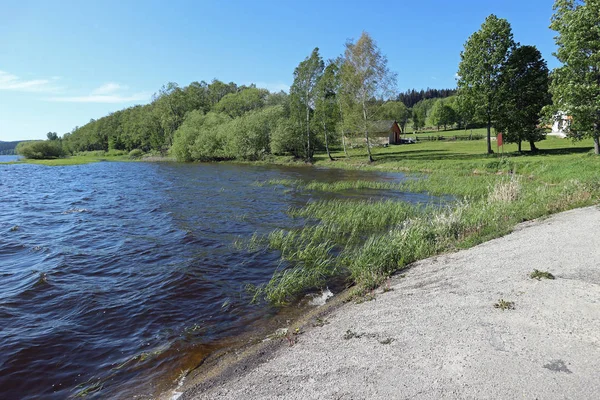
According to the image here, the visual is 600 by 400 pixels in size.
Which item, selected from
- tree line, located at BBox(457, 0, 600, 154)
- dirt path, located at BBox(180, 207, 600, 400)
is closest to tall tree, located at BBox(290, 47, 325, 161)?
tree line, located at BBox(457, 0, 600, 154)

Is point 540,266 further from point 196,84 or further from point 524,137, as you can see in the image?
point 196,84

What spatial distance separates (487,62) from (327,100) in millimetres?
22609

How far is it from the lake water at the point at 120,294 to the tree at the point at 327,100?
35.3 m

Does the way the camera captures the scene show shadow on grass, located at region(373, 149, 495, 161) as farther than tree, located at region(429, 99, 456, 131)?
No

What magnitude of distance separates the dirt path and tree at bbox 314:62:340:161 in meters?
47.2

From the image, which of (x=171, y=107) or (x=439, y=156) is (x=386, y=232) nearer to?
(x=439, y=156)

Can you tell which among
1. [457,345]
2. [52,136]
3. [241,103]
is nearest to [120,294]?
[457,345]

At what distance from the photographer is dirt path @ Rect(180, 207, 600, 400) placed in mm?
4574

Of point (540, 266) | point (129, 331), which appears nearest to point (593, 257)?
point (540, 266)

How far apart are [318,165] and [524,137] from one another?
25.9 meters

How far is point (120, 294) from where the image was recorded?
1016 cm

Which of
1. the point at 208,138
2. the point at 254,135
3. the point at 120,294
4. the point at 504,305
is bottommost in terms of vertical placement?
the point at 120,294

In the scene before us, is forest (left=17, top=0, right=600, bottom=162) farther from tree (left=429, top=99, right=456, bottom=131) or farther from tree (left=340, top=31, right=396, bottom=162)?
→ tree (left=429, top=99, right=456, bottom=131)

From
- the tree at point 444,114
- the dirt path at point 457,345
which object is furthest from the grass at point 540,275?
the tree at point 444,114
